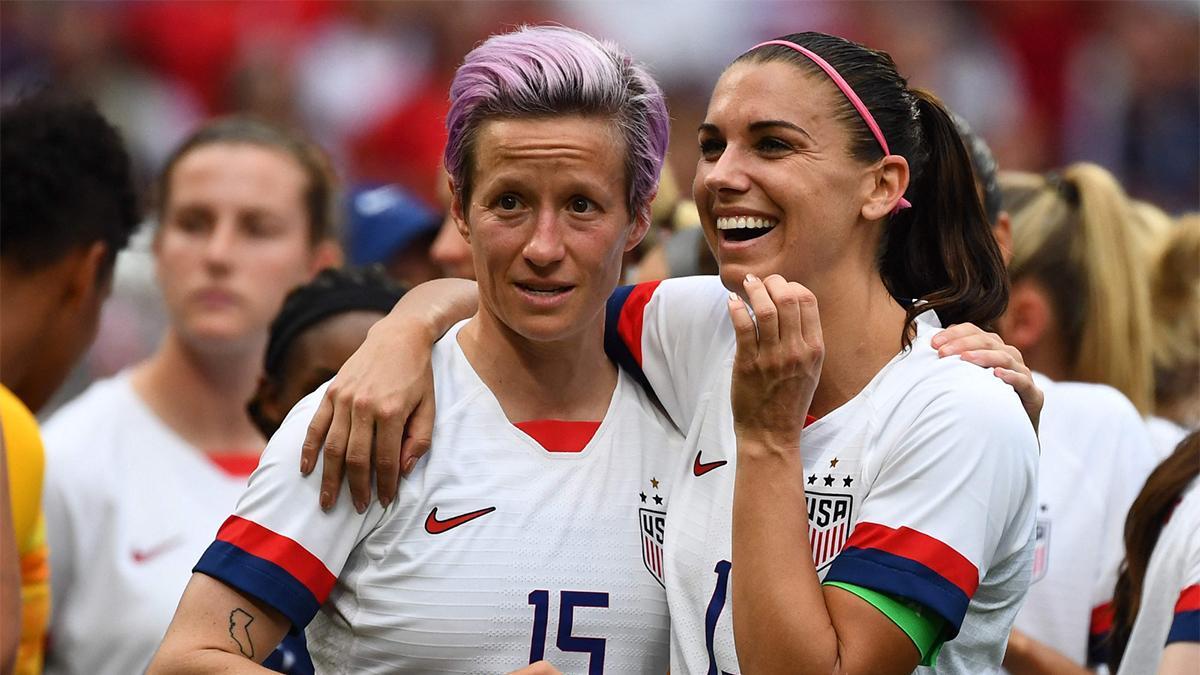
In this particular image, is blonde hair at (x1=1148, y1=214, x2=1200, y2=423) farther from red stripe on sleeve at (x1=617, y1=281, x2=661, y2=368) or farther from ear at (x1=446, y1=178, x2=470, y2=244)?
ear at (x1=446, y1=178, x2=470, y2=244)

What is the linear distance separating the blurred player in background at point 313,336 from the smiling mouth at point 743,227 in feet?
4.01

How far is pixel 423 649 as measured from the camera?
8.82ft

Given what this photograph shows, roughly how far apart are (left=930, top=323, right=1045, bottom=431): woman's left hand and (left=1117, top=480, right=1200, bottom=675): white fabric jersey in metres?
0.63

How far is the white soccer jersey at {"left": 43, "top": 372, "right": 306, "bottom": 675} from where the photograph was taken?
4.11 m

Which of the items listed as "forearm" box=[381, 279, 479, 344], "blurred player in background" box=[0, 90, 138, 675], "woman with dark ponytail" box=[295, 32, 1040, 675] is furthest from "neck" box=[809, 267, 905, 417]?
"blurred player in background" box=[0, 90, 138, 675]

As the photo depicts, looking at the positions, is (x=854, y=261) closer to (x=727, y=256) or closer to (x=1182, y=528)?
(x=727, y=256)

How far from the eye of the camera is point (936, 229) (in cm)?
298

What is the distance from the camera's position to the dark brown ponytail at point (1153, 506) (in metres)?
3.43

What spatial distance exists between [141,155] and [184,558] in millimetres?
5207

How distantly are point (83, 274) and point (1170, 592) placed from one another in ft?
9.34

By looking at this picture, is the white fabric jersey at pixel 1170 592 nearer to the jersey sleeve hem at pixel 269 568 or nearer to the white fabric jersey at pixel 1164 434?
the white fabric jersey at pixel 1164 434

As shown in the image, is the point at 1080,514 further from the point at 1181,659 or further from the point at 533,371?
the point at 533,371

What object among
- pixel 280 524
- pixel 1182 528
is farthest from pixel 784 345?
pixel 1182 528

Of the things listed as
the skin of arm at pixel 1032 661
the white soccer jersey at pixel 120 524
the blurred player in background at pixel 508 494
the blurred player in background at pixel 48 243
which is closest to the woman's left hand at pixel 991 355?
the blurred player in background at pixel 508 494
